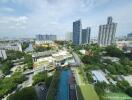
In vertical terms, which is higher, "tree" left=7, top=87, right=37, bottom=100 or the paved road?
"tree" left=7, top=87, right=37, bottom=100

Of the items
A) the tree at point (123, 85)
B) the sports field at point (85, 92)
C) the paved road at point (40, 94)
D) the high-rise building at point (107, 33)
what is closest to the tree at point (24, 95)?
the paved road at point (40, 94)

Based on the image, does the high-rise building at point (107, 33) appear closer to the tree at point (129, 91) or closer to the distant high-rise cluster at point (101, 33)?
the distant high-rise cluster at point (101, 33)

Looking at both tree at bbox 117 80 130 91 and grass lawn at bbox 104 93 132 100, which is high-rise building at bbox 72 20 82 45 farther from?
grass lawn at bbox 104 93 132 100

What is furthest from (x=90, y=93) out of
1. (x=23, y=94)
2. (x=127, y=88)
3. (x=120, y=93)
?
(x=23, y=94)

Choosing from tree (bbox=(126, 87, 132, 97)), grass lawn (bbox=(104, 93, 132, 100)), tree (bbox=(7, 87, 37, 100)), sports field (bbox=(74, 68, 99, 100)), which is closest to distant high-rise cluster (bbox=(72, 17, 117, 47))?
sports field (bbox=(74, 68, 99, 100))

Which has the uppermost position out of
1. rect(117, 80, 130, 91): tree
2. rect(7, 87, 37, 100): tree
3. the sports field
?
rect(7, 87, 37, 100): tree

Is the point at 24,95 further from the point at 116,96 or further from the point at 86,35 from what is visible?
the point at 86,35
